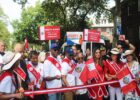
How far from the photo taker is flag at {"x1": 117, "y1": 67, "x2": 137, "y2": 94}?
1038 cm

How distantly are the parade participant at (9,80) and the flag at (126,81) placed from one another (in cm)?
435

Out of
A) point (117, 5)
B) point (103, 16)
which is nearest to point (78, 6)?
point (103, 16)

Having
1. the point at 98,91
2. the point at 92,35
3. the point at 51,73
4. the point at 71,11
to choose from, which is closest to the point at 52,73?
the point at 51,73

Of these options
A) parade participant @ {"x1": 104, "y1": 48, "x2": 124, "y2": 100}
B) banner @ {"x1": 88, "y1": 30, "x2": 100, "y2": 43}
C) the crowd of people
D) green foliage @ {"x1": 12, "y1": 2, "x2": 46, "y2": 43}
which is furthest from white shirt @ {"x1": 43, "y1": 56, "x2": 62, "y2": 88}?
green foliage @ {"x1": 12, "y1": 2, "x2": 46, "y2": 43}

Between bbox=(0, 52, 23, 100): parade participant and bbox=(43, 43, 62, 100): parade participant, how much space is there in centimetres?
353

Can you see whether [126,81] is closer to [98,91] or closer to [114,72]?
[114,72]

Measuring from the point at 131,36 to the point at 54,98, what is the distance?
40.2 m

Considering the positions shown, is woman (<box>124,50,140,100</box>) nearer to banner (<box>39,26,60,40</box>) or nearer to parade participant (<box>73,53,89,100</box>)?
parade participant (<box>73,53,89,100</box>)

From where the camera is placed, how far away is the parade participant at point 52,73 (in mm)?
10133

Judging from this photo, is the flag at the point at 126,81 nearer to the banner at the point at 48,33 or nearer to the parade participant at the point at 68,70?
the parade participant at the point at 68,70

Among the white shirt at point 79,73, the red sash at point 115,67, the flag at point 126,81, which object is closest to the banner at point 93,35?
the white shirt at point 79,73

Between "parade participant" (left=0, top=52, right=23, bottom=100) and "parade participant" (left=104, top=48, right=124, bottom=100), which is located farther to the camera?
"parade participant" (left=104, top=48, right=124, bottom=100)

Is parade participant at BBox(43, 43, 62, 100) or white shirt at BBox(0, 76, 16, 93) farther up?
white shirt at BBox(0, 76, 16, 93)

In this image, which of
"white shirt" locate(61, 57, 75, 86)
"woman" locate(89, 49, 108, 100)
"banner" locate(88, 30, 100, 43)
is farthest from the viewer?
"banner" locate(88, 30, 100, 43)
